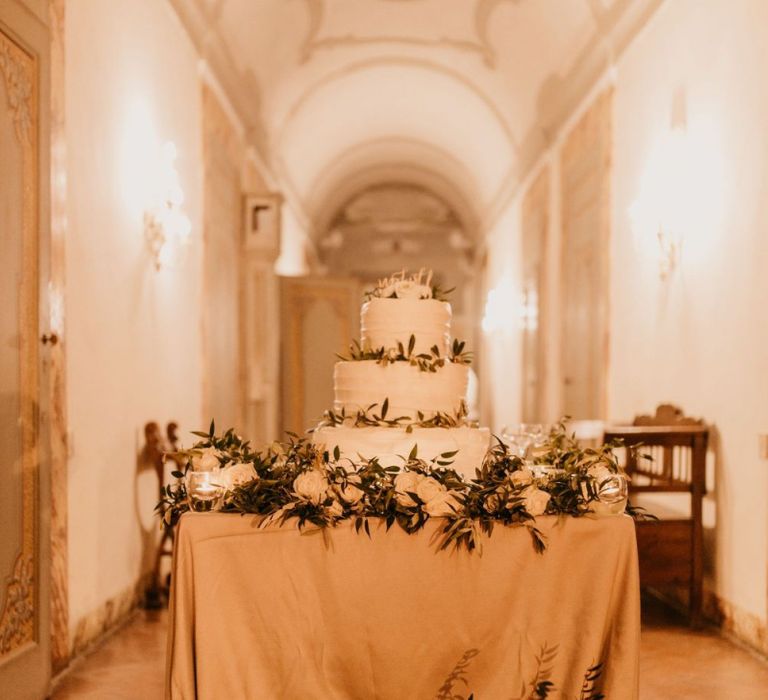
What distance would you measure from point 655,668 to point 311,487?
226cm

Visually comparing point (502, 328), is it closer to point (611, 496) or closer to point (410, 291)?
point (410, 291)

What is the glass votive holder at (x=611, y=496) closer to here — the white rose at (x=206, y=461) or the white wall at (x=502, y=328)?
the white rose at (x=206, y=461)

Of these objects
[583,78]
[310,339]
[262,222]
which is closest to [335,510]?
[583,78]

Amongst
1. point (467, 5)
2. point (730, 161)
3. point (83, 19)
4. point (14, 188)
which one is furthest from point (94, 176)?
point (467, 5)

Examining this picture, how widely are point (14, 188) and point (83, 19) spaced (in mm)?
1414

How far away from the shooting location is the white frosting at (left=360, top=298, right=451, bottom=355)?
146 inches

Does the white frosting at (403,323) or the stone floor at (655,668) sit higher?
the white frosting at (403,323)

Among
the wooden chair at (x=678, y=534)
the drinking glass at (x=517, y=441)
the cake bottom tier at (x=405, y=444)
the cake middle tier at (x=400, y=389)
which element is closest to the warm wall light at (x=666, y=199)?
the wooden chair at (x=678, y=534)

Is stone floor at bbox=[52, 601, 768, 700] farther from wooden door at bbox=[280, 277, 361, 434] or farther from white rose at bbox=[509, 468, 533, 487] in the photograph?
wooden door at bbox=[280, 277, 361, 434]

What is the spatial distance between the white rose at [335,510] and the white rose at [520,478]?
612mm

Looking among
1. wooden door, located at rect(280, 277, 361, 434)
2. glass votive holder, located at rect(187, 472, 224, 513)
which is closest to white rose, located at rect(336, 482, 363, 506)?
glass votive holder, located at rect(187, 472, 224, 513)

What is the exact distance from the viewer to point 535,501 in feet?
9.80

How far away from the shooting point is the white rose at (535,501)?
298 cm

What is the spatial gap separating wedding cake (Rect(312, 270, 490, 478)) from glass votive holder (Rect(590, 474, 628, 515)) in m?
0.56
